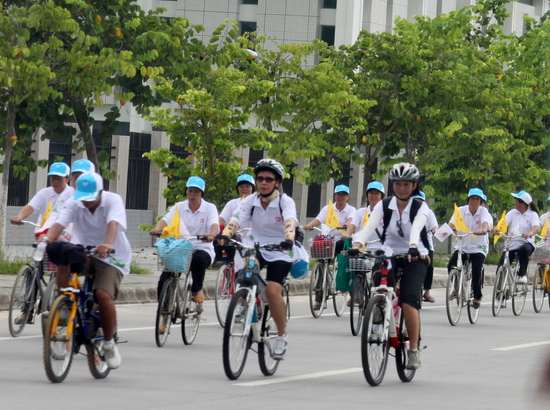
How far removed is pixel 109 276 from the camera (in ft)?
28.4

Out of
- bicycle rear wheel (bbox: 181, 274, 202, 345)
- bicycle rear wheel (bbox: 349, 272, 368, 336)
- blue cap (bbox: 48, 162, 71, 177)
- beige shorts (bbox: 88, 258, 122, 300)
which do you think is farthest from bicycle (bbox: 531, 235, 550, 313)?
beige shorts (bbox: 88, 258, 122, 300)

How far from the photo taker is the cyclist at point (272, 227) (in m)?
9.20

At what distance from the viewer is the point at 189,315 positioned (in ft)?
38.1

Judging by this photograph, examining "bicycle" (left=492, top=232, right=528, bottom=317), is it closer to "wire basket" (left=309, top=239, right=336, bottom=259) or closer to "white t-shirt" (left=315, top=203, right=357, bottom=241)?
"white t-shirt" (left=315, top=203, right=357, bottom=241)

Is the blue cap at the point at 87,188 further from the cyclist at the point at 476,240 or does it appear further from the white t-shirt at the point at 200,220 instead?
the cyclist at the point at 476,240

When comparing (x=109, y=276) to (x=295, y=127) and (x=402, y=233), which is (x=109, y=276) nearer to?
(x=402, y=233)

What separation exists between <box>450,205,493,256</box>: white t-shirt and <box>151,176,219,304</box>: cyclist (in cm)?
514

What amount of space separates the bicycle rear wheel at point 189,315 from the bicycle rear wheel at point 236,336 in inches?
100

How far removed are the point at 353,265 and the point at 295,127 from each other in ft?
47.8

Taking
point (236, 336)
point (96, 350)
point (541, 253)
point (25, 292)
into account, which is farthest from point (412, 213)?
point (541, 253)

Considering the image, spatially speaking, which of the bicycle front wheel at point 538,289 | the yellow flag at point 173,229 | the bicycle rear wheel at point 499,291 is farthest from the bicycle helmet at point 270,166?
the bicycle front wheel at point 538,289

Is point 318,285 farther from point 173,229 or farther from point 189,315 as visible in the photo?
point 173,229

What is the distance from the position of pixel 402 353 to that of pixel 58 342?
9.04ft

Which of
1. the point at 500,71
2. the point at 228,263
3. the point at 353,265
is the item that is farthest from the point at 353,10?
the point at 353,265
